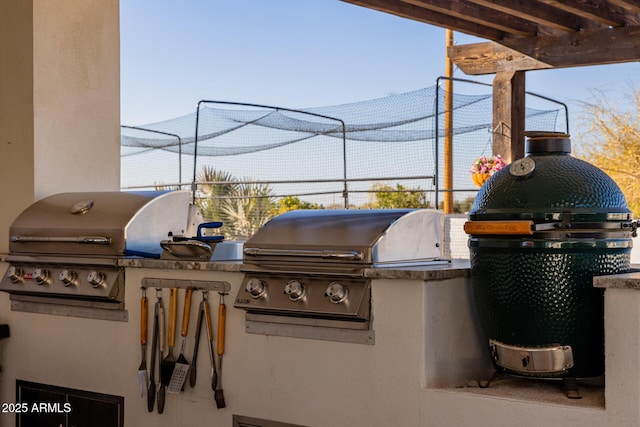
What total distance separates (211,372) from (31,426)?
925 mm

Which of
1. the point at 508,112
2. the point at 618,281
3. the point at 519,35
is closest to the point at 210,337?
the point at 618,281

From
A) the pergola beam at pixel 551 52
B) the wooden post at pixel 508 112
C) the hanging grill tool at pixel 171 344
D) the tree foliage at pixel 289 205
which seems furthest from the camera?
the tree foliage at pixel 289 205

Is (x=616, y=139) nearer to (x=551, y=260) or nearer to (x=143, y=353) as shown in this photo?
(x=143, y=353)

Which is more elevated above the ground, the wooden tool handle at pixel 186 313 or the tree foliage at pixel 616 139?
the tree foliage at pixel 616 139

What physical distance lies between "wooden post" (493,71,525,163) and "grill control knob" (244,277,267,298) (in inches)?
183

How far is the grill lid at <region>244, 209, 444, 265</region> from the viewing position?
2568mm

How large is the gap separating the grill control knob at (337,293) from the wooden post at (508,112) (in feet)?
15.5

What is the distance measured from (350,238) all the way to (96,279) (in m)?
1.02

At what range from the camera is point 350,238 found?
8.52 ft

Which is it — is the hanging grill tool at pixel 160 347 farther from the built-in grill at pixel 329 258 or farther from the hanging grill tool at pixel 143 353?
the built-in grill at pixel 329 258

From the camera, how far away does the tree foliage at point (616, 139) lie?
9875 millimetres

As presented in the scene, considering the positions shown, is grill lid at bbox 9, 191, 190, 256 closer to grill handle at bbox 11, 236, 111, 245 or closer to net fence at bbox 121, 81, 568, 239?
grill handle at bbox 11, 236, 111, 245

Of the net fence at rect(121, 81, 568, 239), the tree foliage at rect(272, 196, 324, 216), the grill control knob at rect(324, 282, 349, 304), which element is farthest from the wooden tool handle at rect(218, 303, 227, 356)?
the tree foliage at rect(272, 196, 324, 216)

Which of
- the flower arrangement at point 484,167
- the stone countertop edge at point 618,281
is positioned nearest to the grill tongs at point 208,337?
the stone countertop edge at point 618,281
